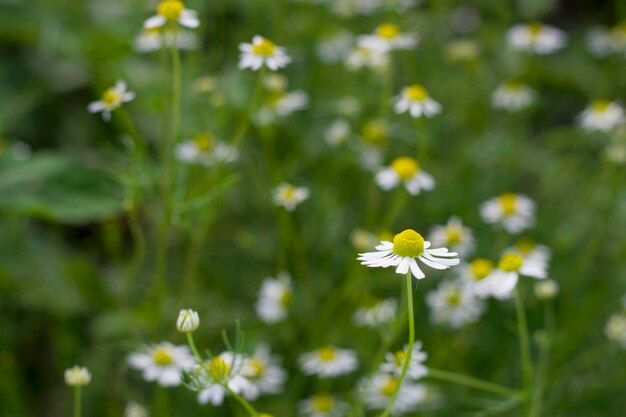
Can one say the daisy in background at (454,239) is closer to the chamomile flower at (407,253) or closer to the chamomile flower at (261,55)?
the chamomile flower at (261,55)

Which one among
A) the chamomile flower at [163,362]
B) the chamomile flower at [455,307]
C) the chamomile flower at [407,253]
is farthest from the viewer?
the chamomile flower at [455,307]

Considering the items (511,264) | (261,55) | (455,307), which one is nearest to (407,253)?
(511,264)

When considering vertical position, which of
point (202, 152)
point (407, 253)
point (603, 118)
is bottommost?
point (407, 253)

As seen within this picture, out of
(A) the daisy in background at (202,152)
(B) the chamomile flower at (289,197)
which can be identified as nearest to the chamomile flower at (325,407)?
(B) the chamomile flower at (289,197)

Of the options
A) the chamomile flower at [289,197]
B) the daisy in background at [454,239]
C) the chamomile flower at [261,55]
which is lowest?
the daisy in background at [454,239]

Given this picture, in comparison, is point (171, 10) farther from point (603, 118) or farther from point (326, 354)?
point (603, 118)

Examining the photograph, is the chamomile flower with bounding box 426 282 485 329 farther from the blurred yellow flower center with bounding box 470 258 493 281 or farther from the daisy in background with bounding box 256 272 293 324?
the daisy in background with bounding box 256 272 293 324
